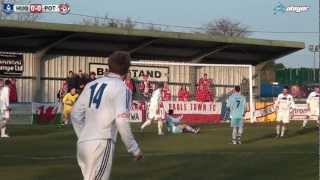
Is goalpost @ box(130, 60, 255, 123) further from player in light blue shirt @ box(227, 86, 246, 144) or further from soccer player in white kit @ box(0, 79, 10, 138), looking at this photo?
player in light blue shirt @ box(227, 86, 246, 144)

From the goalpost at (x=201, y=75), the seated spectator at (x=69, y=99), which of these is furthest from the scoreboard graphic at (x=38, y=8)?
the goalpost at (x=201, y=75)

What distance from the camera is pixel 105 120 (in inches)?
325

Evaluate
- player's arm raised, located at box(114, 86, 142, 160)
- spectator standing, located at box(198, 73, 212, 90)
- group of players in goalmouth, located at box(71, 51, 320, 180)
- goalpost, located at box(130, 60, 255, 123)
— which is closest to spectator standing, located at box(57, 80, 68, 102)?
→ goalpost, located at box(130, 60, 255, 123)

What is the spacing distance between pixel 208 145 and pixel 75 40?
23639mm

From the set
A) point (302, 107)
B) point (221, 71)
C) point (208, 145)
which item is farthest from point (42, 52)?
Answer: point (208, 145)

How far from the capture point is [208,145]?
24.7 m

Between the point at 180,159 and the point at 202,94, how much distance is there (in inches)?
1073

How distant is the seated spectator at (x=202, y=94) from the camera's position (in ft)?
150

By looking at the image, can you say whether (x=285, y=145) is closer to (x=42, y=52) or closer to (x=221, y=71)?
(x=42, y=52)

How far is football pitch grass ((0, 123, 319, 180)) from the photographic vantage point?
15391 millimetres

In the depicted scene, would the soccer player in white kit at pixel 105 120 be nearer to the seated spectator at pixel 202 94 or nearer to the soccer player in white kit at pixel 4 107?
the soccer player in white kit at pixel 4 107

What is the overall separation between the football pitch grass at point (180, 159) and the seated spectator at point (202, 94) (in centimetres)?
1632

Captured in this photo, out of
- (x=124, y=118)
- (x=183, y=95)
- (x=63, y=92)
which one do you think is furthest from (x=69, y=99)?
(x=124, y=118)

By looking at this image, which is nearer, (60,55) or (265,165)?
(265,165)
